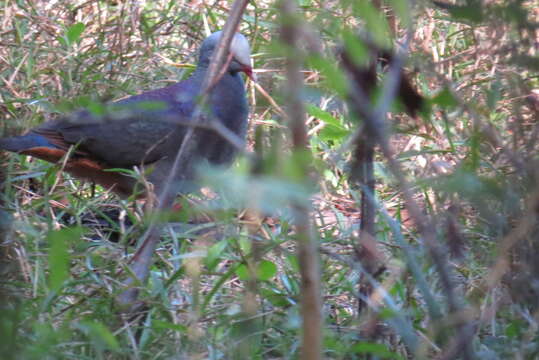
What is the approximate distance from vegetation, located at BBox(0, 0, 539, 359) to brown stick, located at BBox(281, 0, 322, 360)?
0.01m

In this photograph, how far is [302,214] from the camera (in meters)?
1.07

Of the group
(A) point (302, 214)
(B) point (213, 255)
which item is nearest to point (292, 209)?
(A) point (302, 214)

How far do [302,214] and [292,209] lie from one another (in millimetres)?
32

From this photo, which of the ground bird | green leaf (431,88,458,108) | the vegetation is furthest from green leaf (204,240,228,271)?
the ground bird

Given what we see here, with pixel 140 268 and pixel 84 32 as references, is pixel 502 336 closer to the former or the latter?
pixel 140 268

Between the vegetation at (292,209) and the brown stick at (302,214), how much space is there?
13mm

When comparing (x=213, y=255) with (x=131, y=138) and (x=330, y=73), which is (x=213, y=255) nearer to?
(x=330, y=73)

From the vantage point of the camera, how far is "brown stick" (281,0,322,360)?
0.99m

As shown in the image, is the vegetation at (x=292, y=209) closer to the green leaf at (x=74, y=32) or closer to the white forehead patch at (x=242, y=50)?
the green leaf at (x=74, y=32)

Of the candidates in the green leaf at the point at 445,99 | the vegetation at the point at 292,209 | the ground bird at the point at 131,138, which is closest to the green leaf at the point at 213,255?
the vegetation at the point at 292,209

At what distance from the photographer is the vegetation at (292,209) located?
47.1 inches

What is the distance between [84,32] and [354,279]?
211 cm

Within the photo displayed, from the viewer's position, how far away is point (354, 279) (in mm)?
2357

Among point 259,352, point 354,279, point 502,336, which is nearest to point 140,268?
point 259,352
